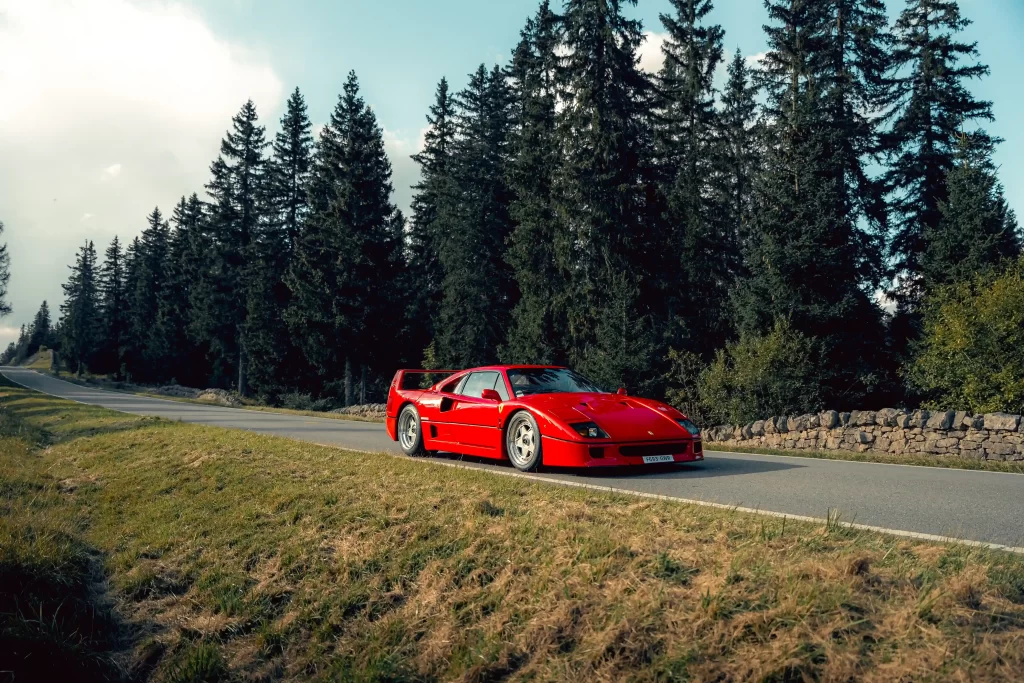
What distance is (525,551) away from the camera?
5105 mm

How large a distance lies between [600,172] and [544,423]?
24483 millimetres

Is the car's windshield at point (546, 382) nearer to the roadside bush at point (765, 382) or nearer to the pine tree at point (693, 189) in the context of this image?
the roadside bush at point (765, 382)

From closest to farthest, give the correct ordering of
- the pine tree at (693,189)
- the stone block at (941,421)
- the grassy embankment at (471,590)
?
1. the grassy embankment at (471,590)
2. the stone block at (941,421)
3. the pine tree at (693,189)

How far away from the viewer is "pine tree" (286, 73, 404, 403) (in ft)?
140

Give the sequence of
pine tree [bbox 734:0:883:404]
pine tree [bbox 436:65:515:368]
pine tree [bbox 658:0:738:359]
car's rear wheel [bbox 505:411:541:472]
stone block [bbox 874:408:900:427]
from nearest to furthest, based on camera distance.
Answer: car's rear wheel [bbox 505:411:541:472] → stone block [bbox 874:408:900:427] → pine tree [bbox 734:0:883:404] → pine tree [bbox 658:0:738:359] → pine tree [bbox 436:65:515:368]

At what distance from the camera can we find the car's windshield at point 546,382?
9.44 meters

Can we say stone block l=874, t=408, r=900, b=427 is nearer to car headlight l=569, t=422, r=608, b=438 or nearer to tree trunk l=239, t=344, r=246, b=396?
car headlight l=569, t=422, r=608, b=438

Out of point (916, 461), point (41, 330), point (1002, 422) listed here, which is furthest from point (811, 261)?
point (41, 330)

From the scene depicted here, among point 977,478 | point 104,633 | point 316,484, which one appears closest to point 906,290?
point 977,478

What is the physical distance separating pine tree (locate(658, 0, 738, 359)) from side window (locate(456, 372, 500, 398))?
62.9ft

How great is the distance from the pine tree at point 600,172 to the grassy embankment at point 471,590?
78.3 feet

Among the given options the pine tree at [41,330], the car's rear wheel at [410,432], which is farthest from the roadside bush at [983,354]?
the pine tree at [41,330]

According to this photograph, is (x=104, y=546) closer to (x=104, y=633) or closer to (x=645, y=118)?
(x=104, y=633)

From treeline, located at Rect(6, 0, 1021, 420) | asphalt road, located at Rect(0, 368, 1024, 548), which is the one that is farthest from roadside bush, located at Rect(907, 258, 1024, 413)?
asphalt road, located at Rect(0, 368, 1024, 548)
